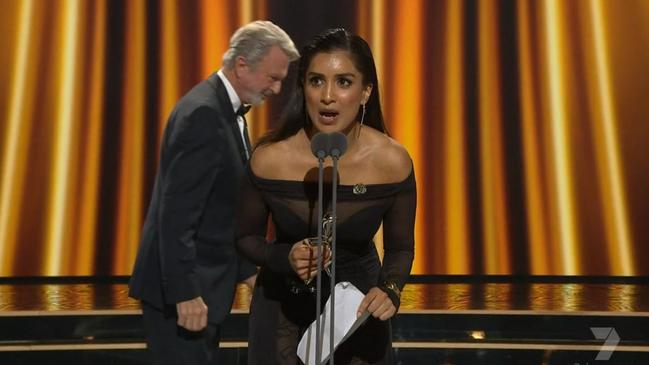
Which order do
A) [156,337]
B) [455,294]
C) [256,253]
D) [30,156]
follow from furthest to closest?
1. [30,156]
2. [455,294]
3. [156,337]
4. [256,253]

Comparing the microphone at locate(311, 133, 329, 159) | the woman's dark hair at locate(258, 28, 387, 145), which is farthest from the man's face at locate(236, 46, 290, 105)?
the microphone at locate(311, 133, 329, 159)

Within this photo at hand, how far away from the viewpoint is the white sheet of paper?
146 cm

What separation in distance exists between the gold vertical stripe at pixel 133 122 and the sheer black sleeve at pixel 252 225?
13.0 feet

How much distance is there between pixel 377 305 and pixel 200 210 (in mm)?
696

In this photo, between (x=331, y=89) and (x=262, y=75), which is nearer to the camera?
(x=331, y=89)

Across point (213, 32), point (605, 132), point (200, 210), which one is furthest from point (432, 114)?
point (200, 210)

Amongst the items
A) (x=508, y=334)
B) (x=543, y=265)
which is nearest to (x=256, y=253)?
(x=508, y=334)

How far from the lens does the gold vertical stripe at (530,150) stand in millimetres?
5531

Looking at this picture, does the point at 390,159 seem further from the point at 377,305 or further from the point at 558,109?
the point at 558,109

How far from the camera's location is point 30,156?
5430mm

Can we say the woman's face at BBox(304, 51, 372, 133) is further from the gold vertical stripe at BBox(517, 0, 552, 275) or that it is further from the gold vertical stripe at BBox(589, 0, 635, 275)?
the gold vertical stripe at BBox(589, 0, 635, 275)

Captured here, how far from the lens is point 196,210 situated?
2039 mm

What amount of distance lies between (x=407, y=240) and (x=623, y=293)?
3.75 meters

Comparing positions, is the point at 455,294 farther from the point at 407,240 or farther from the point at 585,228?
the point at 407,240
